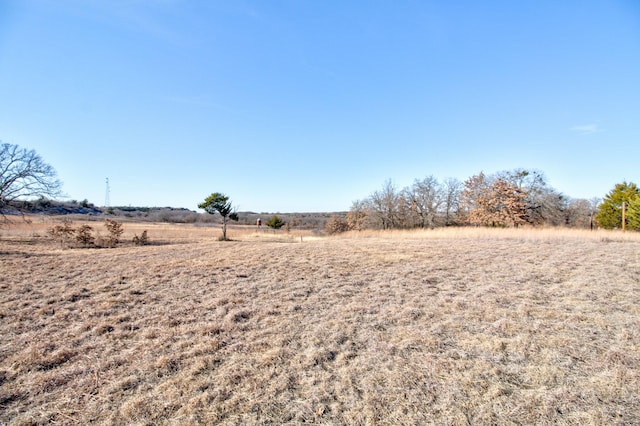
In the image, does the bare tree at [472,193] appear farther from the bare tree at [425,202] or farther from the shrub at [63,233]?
the shrub at [63,233]

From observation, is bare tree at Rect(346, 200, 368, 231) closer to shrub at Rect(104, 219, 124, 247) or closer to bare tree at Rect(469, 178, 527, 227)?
bare tree at Rect(469, 178, 527, 227)

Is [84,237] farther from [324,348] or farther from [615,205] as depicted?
[615,205]

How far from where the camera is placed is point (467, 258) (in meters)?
10.4

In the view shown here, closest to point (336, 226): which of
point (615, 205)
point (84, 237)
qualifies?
point (84, 237)

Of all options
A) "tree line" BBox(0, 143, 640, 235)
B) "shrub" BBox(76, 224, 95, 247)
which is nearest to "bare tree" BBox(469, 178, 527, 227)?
"tree line" BBox(0, 143, 640, 235)

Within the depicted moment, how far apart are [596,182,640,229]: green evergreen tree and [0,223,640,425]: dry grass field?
31.2 metres

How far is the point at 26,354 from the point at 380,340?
4.63 m

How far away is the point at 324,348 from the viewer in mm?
3922

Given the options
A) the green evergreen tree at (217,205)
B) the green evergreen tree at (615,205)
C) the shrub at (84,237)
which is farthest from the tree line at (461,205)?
the shrub at (84,237)

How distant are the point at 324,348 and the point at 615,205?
137 feet

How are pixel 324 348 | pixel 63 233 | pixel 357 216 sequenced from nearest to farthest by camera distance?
pixel 324 348 → pixel 63 233 → pixel 357 216

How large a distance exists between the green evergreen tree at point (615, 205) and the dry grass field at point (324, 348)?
31245mm

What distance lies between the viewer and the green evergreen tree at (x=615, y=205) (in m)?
30.4

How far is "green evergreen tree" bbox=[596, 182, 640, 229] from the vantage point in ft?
99.6
